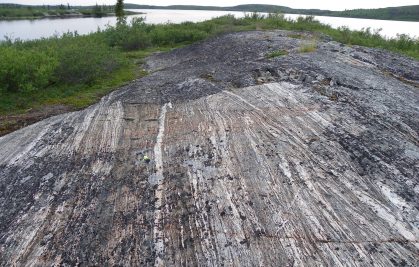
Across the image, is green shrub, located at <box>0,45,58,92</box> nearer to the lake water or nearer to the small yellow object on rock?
the small yellow object on rock

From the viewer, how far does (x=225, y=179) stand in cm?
689

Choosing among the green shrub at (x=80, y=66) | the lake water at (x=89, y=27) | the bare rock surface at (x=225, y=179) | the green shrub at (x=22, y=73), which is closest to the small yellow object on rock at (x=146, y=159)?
the bare rock surface at (x=225, y=179)

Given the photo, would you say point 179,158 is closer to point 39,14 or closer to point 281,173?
point 281,173

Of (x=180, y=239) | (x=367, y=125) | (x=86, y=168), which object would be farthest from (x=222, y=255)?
(x=367, y=125)

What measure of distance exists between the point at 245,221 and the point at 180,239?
43.2 inches

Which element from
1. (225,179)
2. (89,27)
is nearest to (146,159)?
(225,179)

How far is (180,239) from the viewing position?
219 inches

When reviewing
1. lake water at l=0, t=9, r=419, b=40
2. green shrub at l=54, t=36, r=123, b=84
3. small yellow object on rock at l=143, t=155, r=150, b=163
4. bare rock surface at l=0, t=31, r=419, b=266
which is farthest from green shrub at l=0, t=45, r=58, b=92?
lake water at l=0, t=9, r=419, b=40

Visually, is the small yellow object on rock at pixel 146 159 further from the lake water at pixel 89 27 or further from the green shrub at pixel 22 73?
the lake water at pixel 89 27

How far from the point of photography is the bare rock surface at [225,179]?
5.40m

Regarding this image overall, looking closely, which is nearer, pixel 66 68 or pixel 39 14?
pixel 66 68

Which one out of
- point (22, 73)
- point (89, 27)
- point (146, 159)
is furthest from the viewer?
point (89, 27)

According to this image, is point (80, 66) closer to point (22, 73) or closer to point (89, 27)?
point (22, 73)

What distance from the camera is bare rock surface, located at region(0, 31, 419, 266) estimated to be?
17.7ft
